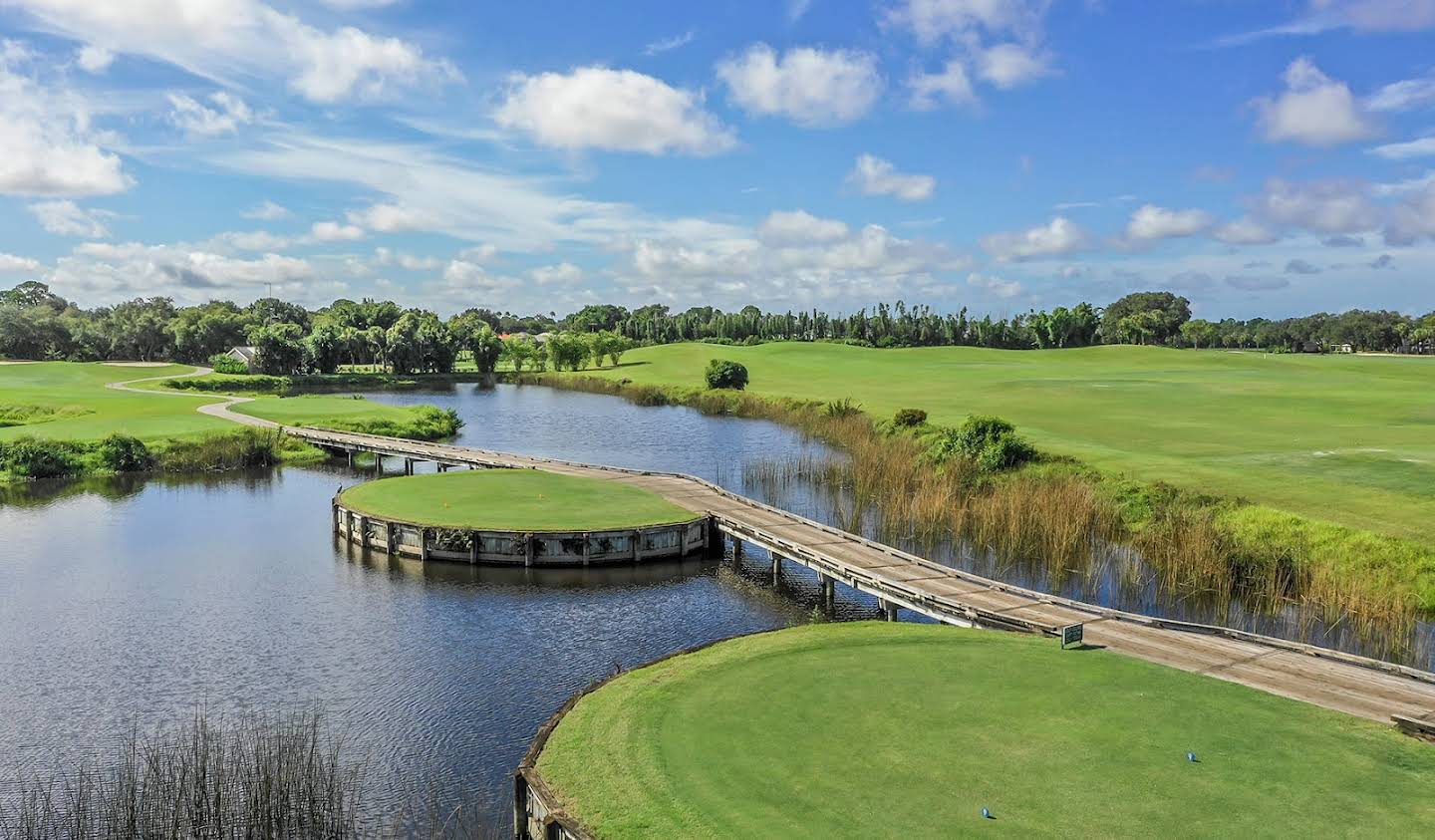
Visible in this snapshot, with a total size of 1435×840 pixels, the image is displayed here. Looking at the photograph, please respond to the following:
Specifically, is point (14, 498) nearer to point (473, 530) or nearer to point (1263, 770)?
point (473, 530)

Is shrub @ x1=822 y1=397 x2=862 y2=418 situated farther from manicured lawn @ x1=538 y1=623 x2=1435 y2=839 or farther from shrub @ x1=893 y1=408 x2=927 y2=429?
manicured lawn @ x1=538 y1=623 x2=1435 y2=839

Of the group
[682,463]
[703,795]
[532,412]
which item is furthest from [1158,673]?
[532,412]

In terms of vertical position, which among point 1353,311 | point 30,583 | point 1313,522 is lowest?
point 30,583

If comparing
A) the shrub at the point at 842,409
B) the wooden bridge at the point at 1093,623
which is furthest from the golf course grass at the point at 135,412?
the wooden bridge at the point at 1093,623

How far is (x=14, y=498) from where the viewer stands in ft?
172

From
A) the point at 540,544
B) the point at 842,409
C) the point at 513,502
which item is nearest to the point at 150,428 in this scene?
the point at 513,502

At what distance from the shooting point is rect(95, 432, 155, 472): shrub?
60781 mm

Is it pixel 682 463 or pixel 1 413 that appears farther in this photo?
pixel 1 413

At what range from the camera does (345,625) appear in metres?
30.4

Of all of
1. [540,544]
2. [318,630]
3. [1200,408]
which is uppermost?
[1200,408]

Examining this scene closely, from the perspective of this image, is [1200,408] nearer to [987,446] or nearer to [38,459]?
[987,446]

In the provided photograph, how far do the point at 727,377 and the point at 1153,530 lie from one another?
79649 mm

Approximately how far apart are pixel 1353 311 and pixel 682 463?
189 m

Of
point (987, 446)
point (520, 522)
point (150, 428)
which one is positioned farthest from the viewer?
point (150, 428)
